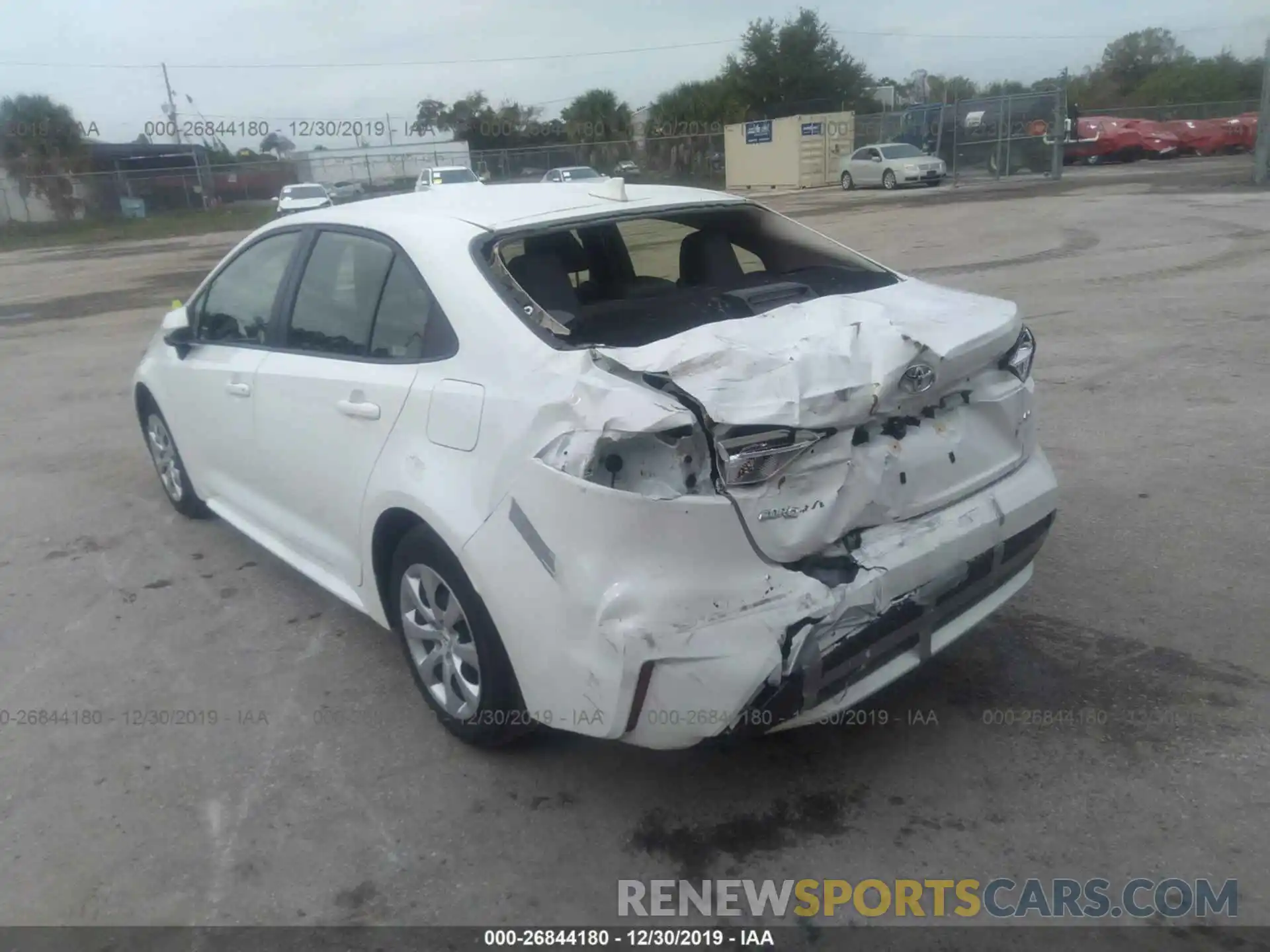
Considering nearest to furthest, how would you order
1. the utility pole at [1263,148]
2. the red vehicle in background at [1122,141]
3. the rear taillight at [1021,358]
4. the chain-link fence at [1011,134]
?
the rear taillight at [1021,358]
the utility pole at [1263,148]
the chain-link fence at [1011,134]
the red vehicle in background at [1122,141]

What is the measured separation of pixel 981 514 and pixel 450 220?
1972 mm

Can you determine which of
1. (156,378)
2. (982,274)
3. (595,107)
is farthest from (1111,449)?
(595,107)

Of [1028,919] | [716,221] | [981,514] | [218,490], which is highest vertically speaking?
[716,221]

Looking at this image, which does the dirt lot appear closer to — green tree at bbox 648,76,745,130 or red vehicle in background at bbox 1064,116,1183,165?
red vehicle in background at bbox 1064,116,1183,165

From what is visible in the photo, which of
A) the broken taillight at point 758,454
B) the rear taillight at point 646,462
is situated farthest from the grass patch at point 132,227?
the broken taillight at point 758,454

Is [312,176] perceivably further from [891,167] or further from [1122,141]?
[1122,141]

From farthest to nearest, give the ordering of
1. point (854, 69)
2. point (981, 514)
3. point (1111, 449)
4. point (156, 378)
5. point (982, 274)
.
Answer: point (854, 69), point (982, 274), point (1111, 449), point (156, 378), point (981, 514)

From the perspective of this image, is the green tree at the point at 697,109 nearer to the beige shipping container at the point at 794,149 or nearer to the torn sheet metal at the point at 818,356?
the beige shipping container at the point at 794,149

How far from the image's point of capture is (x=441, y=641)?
128 inches

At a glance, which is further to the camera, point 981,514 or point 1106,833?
point 981,514

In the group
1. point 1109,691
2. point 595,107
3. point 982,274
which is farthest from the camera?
point 595,107

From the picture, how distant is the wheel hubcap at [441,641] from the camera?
10.3 feet

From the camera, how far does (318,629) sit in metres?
4.27

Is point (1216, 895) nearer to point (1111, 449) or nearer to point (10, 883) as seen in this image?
point (10, 883)
